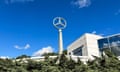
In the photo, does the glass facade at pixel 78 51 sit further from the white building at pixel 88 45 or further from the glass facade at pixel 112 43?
the glass facade at pixel 112 43

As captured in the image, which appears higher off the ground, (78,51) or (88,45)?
(88,45)

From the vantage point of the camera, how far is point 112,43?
32.8m

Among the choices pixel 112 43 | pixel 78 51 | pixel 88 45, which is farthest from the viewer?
pixel 78 51

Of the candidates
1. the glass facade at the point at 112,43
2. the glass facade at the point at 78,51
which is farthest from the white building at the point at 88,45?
the glass facade at the point at 112,43

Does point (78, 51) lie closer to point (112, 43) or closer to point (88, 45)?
point (88, 45)

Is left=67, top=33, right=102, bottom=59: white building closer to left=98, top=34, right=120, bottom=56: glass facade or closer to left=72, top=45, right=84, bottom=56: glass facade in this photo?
left=72, top=45, right=84, bottom=56: glass facade

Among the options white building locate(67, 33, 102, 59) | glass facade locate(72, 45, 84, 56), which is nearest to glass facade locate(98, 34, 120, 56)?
white building locate(67, 33, 102, 59)

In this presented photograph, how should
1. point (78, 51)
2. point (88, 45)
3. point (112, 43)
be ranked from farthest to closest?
point (78, 51) < point (88, 45) < point (112, 43)

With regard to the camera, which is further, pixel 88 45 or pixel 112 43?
pixel 88 45

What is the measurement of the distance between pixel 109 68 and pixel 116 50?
1938 centimetres

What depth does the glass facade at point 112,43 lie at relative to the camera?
3208cm

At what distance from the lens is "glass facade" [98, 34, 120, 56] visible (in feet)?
105

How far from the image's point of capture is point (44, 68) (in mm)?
12391

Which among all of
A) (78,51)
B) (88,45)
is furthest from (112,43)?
(78,51)
